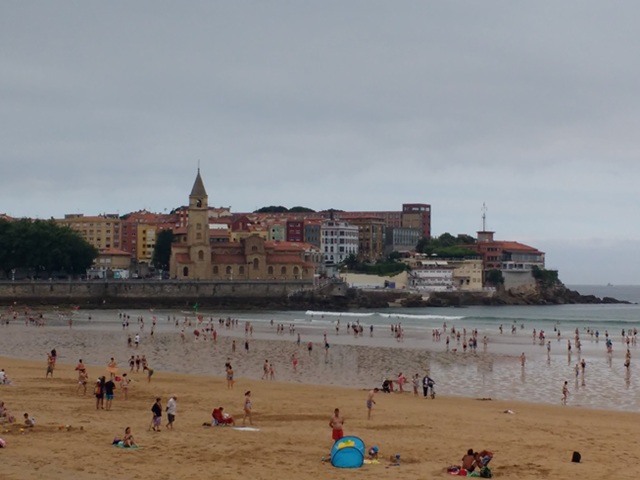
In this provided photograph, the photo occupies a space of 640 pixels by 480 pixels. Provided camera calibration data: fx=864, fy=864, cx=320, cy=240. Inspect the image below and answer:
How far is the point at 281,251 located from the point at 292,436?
9490cm

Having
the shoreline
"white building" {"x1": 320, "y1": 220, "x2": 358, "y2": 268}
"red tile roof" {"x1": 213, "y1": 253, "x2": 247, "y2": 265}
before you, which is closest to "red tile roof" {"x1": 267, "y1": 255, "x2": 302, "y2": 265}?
"red tile roof" {"x1": 213, "y1": 253, "x2": 247, "y2": 265}

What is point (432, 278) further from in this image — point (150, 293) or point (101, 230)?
point (101, 230)

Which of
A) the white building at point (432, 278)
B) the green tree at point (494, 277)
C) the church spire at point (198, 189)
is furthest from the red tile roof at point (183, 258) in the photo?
the green tree at point (494, 277)

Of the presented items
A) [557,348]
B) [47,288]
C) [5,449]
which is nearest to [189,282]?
[47,288]

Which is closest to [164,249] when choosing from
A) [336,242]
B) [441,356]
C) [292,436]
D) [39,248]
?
[39,248]

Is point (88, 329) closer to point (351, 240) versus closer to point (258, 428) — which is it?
point (258, 428)

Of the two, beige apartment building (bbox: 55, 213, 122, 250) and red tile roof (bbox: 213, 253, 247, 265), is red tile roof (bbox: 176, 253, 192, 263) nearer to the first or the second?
red tile roof (bbox: 213, 253, 247, 265)

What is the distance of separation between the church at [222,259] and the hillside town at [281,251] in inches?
5.1

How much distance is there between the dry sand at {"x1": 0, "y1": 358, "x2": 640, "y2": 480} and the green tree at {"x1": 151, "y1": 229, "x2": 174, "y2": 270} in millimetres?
99209

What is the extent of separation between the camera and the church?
111 m

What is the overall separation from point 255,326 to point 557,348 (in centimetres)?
2628

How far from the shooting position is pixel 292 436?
21828 mm

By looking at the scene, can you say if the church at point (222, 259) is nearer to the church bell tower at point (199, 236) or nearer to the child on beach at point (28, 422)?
the church bell tower at point (199, 236)

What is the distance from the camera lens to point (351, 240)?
157750 millimetres
